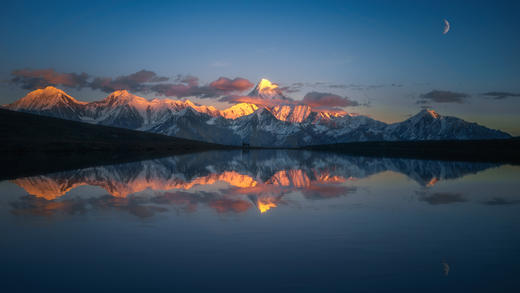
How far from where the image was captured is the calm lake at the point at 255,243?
11211 millimetres

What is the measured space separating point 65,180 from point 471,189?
40.8 m

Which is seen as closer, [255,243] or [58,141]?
[255,243]

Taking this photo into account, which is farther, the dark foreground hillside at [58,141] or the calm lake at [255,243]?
the dark foreground hillside at [58,141]

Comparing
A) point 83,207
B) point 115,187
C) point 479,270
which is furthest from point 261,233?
point 115,187

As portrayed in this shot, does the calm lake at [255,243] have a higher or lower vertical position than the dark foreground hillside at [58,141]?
lower

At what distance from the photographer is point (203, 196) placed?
92.0 feet

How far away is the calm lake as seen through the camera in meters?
11.2

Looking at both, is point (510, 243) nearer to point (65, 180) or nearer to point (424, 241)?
point (424, 241)

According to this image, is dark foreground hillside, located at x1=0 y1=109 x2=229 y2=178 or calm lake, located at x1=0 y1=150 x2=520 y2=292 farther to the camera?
dark foreground hillside, located at x1=0 y1=109 x2=229 y2=178

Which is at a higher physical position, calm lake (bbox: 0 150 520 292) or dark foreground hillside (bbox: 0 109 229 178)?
dark foreground hillside (bbox: 0 109 229 178)

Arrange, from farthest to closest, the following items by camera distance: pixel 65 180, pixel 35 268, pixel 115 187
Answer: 1. pixel 65 180
2. pixel 115 187
3. pixel 35 268

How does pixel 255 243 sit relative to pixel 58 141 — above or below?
below

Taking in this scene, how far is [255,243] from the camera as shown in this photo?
1523 centimetres

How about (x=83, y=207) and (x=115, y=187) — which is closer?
(x=83, y=207)
